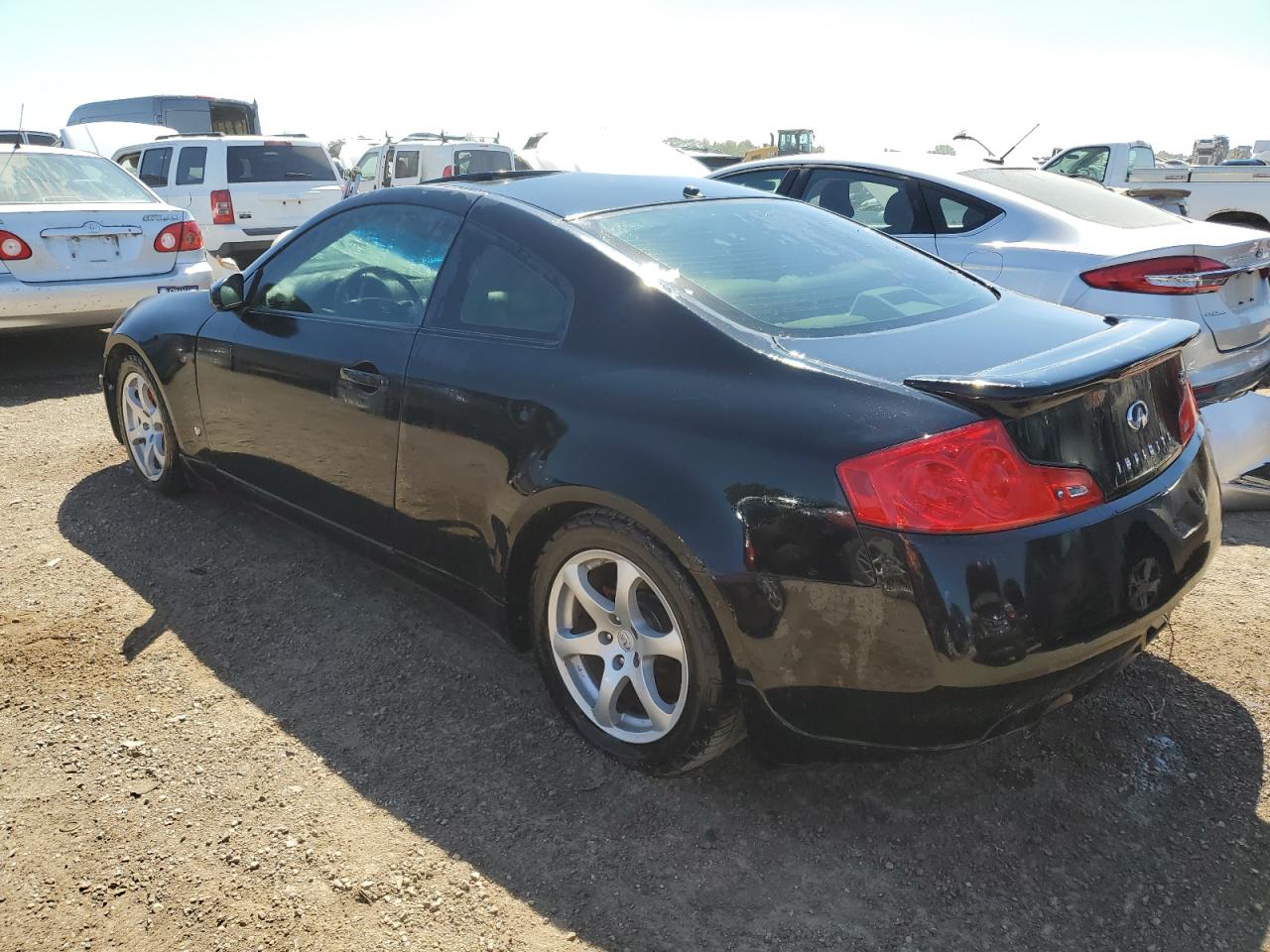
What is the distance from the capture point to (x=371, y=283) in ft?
11.0

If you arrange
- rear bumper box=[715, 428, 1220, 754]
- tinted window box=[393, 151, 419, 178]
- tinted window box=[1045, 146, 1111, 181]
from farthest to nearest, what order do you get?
1. tinted window box=[393, 151, 419, 178]
2. tinted window box=[1045, 146, 1111, 181]
3. rear bumper box=[715, 428, 1220, 754]

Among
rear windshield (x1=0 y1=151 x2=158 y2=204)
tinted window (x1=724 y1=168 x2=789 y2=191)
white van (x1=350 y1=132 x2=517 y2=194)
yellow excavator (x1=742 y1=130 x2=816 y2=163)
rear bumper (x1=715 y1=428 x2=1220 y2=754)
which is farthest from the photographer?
yellow excavator (x1=742 y1=130 x2=816 y2=163)

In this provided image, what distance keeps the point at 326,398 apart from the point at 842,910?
220cm

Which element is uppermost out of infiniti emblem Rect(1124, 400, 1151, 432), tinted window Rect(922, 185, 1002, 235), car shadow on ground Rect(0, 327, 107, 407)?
tinted window Rect(922, 185, 1002, 235)

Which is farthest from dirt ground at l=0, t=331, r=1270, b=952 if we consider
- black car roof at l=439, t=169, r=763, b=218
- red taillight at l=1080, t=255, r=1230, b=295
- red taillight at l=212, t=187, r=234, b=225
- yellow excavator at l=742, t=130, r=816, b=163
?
yellow excavator at l=742, t=130, r=816, b=163

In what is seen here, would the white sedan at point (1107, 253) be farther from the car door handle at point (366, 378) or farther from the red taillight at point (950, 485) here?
the car door handle at point (366, 378)

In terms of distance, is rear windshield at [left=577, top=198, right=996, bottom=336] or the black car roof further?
the black car roof

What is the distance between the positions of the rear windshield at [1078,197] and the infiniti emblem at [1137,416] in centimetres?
317

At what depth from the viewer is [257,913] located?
2.23 metres

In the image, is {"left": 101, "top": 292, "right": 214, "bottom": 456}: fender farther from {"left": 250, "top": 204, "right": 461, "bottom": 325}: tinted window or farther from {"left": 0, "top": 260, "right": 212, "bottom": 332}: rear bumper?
{"left": 0, "top": 260, "right": 212, "bottom": 332}: rear bumper

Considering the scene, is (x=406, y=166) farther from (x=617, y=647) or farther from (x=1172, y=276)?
(x=617, y=647)

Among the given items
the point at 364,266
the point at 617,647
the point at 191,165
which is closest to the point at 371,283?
A: the point at 364,266

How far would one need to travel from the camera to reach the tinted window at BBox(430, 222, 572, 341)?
2.73 meters

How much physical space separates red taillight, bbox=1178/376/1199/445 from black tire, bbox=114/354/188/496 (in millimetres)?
3809
